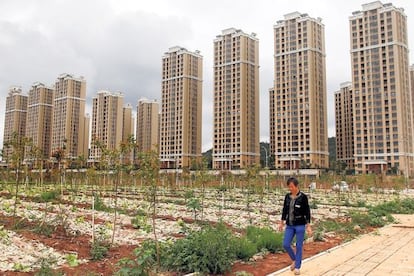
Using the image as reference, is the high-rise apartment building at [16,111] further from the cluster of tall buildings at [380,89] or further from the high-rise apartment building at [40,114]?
the cluster of tall buildings at [380,89]

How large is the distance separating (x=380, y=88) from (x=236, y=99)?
30466mm

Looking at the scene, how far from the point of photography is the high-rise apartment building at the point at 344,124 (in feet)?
318

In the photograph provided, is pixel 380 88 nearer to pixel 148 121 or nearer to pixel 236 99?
pixel 236 99

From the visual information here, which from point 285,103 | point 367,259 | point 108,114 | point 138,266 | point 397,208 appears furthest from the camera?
point 108,114

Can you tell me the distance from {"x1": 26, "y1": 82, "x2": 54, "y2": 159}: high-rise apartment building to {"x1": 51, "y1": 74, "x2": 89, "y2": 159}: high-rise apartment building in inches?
152

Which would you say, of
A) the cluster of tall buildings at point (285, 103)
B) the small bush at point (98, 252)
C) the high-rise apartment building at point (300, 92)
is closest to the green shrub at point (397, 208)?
the small bush at point (98, 252)

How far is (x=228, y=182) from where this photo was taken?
1363 inches

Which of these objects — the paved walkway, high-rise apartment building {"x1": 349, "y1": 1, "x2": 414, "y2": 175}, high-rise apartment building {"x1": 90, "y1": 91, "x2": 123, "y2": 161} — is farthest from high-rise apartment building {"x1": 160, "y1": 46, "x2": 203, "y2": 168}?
the paved walkway

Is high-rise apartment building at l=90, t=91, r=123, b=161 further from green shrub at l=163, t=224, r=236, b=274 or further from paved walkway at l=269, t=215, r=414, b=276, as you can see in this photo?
green shrub at l=163, t=224, r=236, b=274

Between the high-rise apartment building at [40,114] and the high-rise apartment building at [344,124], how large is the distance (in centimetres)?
8116

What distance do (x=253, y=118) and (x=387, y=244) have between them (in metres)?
84.7

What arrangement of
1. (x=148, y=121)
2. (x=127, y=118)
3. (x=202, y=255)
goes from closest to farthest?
(x=202, y=255), (x=148, y=121), (x=127, y=118)

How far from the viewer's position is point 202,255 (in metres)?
6.29

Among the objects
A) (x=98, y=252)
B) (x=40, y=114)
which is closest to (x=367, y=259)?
(x=98, y=252)
